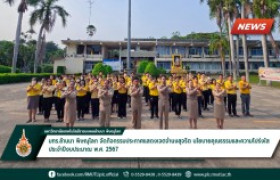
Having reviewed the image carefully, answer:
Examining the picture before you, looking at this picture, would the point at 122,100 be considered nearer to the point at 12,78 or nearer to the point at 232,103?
the point at 232,103

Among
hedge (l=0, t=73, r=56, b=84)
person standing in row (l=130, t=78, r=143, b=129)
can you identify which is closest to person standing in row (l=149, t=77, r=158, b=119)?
person standing in row (l=130, t=78, r=143, b=129)

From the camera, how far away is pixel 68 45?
5047 centimetres

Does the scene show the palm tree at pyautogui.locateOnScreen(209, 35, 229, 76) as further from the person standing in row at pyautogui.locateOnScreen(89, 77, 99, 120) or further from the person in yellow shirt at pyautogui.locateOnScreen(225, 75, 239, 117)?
the person standing in row at pyautogui.locateOnScreen(89, 77, 99, 120)

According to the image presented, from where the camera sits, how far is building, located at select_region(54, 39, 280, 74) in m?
48.8

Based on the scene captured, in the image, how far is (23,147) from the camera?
545 centimetres

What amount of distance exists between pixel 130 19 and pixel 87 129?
58.6 ft

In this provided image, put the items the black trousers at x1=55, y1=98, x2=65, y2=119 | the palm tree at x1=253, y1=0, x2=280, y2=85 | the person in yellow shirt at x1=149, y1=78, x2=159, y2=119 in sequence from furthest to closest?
1. the palm tree at x1=253, y1=0, x2=280, y2=85
2. the person in yellow shirt at x1=149, y1=78, x2=159, y2=119
3. the black trousers at x1=55, y1=98, x2=65, y2=119

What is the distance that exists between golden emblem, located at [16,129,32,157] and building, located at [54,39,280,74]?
43040 mm

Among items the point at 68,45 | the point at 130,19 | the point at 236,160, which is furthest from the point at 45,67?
the point at 236,160

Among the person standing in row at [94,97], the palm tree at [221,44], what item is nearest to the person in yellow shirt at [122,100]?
the person standing in row at [94,97]

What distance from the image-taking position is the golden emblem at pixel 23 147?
5.34 m

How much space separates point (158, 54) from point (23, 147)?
152ft

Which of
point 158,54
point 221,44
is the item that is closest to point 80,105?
point 221,44

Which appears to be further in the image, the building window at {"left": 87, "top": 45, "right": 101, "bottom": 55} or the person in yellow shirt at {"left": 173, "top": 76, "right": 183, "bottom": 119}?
the building window at {"left": 87, "top": 45, "right": 101, "bottom": 55}
